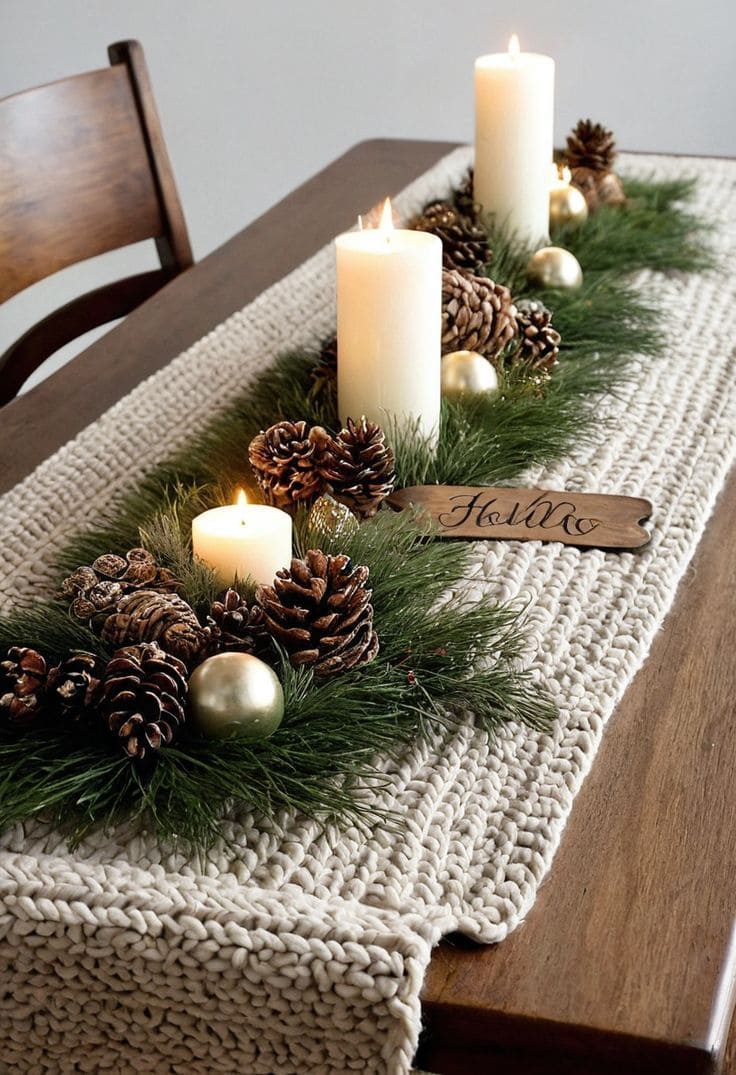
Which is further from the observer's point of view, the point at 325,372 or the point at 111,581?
the point at 325,372

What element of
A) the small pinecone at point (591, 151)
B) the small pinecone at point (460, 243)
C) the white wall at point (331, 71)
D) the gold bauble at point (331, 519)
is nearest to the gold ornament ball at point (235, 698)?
the gold bauble at point (331, 519)

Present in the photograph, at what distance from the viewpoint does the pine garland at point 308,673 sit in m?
0.52

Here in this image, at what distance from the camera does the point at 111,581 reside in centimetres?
64

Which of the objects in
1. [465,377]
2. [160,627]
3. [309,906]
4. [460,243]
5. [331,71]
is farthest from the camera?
[331,71]

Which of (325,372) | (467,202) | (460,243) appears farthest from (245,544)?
(467,202)

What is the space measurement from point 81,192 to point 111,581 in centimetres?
79

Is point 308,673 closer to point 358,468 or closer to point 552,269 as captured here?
point 358,468

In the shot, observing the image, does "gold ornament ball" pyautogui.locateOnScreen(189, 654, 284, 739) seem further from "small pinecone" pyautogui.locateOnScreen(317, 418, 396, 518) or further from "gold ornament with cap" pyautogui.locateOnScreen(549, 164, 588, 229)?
"gold ornament with cap" pyautogui.locateOnScreen(549, 164, 588, 229)

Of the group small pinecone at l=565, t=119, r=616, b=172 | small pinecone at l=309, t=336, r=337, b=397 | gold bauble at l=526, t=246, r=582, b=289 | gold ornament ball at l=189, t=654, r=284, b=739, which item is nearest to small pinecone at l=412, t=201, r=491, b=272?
gold bauble at l=526, t=246, r=582, b=289

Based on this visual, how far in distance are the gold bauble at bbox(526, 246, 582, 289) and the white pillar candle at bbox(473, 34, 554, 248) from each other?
44 millimetres

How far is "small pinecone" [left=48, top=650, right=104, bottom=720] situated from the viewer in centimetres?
54

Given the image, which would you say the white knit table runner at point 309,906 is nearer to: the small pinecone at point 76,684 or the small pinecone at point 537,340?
the small pinecone at point 76,684

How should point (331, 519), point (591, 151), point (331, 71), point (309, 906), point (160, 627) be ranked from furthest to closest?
point (331, 71), point (591, 151), point (331, 519), point (160, 627), point (309, 906)

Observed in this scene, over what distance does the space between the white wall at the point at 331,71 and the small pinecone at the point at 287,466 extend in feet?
6.25
